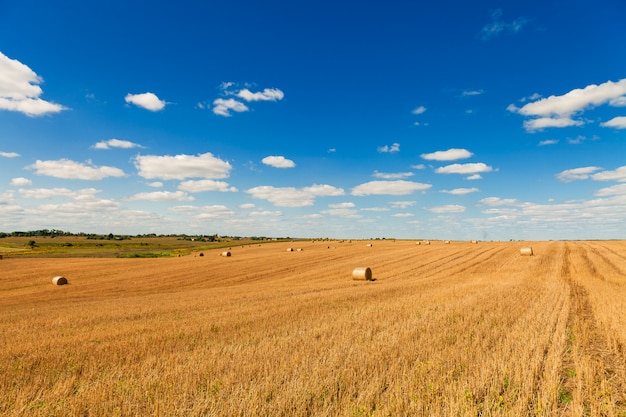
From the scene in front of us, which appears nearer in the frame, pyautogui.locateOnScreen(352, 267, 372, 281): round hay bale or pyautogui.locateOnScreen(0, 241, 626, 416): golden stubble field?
pyautogui.locateOnScreen(0, 241, 626, 416): golden stubble field

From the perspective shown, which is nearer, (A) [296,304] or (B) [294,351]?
(B) [294,351]

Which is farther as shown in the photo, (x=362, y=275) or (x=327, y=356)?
(x=362, y=275)

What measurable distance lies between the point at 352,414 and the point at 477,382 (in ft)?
8.18

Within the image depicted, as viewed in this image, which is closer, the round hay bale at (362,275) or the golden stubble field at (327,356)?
the golden stubble field at (327,356)

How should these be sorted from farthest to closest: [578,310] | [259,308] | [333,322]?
[259,308] → [578,310] → [333,322]

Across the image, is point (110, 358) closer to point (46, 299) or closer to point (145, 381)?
point (145, 381)

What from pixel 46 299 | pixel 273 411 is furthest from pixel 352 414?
pixel 46 299

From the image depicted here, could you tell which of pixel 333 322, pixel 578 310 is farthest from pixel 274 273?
pixel 578 310

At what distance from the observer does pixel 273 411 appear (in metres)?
5.34

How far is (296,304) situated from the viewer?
14.4 metres

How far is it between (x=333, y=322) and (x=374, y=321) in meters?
1.25

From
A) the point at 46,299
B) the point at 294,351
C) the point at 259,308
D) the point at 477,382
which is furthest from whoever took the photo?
the point at 46,299

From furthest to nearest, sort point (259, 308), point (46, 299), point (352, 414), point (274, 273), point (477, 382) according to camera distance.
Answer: point (274, 273) → point (46, 299) → point (259, 308) → point (477, 382) → point (352, 414)

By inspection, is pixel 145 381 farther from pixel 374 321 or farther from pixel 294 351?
pixel 374 321
